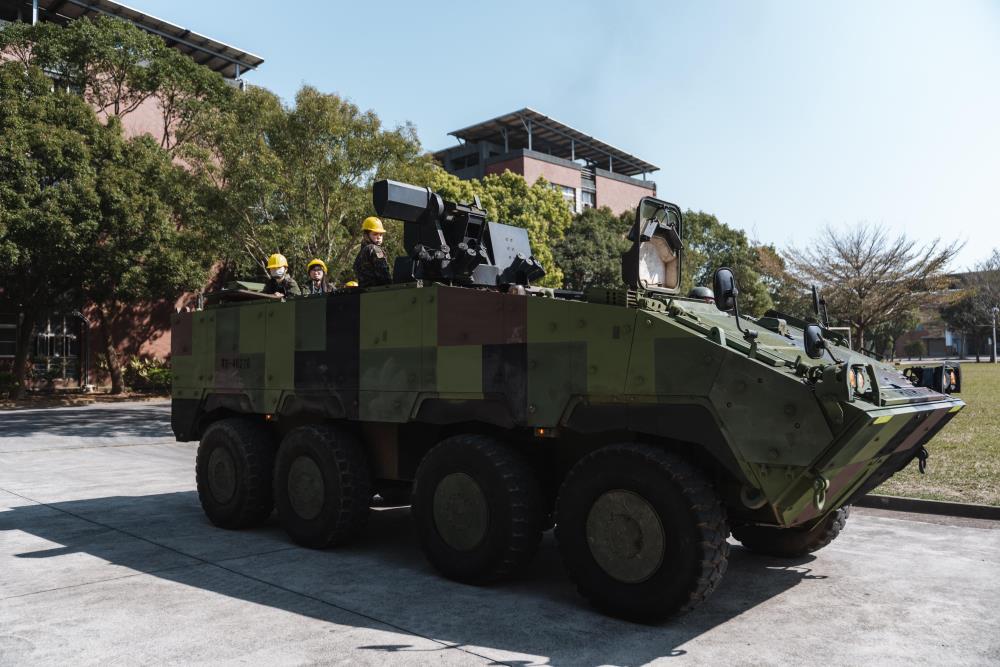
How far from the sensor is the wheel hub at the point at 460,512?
19.0 ft

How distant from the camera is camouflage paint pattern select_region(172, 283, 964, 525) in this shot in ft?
15.3

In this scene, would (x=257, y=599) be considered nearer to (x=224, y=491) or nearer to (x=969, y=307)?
(x=224, y=491)

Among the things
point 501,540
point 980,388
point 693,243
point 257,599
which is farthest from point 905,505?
point 693,243

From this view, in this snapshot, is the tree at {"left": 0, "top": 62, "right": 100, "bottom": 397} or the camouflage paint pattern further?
the tree at {"left": 0, "top": 62, "right": 100, "bottom": 397}

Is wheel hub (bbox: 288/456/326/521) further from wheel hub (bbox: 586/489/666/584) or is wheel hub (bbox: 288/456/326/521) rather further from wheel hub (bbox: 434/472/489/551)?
wheel hub (bbox: 586/489/666/584)

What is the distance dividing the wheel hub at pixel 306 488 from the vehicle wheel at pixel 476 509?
1230mm

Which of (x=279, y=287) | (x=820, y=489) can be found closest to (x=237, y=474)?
(x=279, y=287)

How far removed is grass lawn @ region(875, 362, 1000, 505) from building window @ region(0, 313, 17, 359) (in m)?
28.3

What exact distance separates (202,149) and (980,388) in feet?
76.5

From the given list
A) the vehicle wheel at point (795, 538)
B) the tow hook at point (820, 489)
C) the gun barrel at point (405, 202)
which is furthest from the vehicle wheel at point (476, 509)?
the vehicle wheel at point (795, 538)

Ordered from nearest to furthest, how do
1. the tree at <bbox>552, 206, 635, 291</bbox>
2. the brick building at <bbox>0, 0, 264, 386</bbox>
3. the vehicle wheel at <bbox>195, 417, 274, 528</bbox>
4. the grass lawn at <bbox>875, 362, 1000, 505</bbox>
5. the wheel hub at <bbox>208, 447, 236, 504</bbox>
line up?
the vehicle wheel at <bbox>195, 417, 274, 528</bbox>
the wheel hub at <bbox>208, 447, 236, 504</bbox>
the grass lawn at <bbox>875, 362, 1000, 505</bbox>
the brick building at <bbox>0, 0, 264, 386</bbox>
the tree at <bbox>552, 206, 635, 291</bbox>

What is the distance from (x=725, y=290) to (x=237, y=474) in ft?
16.5

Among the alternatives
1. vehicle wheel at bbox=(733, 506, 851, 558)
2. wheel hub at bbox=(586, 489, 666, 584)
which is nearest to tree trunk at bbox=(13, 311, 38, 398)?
vehicle wheel at bbox=(733, 506, 851, 558)

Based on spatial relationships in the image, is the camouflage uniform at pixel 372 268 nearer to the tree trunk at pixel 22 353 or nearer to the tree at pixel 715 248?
the tree trunk at pixel 22 353
